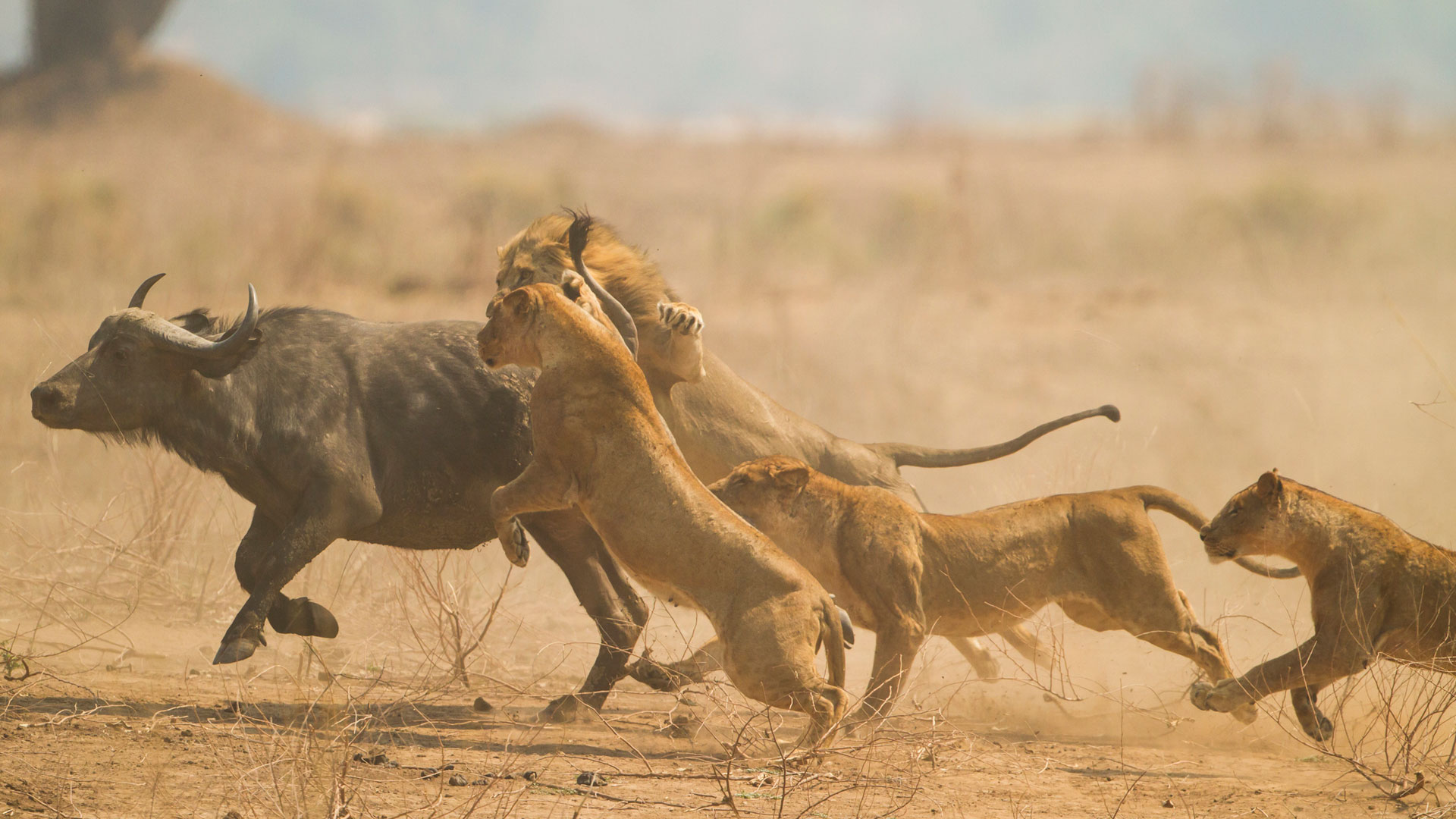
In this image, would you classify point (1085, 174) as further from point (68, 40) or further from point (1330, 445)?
point (68, 40)

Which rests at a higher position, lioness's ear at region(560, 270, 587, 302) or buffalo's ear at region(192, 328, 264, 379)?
lioness's ear at region(560, 270, 587, 302)

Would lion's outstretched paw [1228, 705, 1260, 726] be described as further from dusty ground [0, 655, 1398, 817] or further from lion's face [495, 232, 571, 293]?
lion's face [495, 232, 571, 293]

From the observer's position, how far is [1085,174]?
36312mm

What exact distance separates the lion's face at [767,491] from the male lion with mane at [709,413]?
126 cm

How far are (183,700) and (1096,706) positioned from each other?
14.6ft

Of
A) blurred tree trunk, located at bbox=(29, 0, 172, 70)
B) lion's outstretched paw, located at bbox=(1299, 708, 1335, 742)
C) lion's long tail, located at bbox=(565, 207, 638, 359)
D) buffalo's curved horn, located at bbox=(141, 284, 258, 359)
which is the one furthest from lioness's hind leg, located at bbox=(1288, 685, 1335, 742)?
blurred tree trunk, located at bbox=(29, 0, 172, 70)

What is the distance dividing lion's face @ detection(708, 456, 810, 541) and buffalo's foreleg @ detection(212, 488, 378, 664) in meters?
1.61

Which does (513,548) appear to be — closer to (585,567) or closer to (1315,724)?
(585,567)

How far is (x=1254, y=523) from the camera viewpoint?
579cm

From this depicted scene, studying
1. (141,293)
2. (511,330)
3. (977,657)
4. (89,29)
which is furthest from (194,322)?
(89,29)

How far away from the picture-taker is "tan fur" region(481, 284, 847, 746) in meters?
5.20

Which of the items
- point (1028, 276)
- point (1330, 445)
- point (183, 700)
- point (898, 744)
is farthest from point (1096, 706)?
point (1028, 276)

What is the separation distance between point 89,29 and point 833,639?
120 ft

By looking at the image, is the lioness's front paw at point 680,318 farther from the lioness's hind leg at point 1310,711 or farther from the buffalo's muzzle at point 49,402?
the lioness's hind leg at point 1310,711
